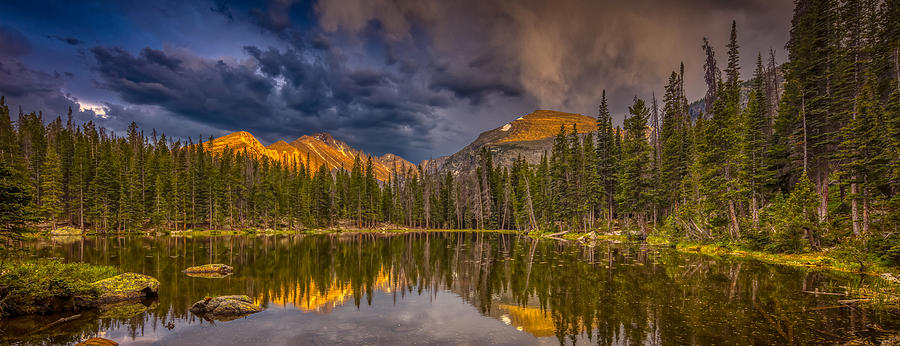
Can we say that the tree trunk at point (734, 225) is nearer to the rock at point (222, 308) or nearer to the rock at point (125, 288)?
the rock at point (222, 308)

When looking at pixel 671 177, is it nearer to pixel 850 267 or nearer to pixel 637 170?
pixel 637 170

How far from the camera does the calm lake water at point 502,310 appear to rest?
491 inches

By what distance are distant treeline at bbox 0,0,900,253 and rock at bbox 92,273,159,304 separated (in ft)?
13.4

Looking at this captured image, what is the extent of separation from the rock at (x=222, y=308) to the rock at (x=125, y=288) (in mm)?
Answer: 4135

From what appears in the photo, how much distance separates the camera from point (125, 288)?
17859mm

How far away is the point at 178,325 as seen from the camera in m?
14.2

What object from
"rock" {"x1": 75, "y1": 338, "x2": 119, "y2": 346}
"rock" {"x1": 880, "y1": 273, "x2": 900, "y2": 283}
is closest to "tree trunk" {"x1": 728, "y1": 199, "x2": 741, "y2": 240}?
"rock" {"x1": 880, "y1": 273, "x2": 900, "y2": 283}

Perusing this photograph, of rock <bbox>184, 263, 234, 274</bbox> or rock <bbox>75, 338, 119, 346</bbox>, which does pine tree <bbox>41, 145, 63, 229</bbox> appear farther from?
rock <bbox>75, 338, 119, 346</bbox>

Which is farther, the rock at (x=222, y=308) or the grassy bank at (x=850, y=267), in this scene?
the rock at (x=222, y=308)

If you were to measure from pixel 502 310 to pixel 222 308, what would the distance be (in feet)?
40.0

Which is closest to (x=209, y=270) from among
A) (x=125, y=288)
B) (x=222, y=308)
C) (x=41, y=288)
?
(x=125, y=288)

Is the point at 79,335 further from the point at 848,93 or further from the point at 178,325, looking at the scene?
the point at 848,93

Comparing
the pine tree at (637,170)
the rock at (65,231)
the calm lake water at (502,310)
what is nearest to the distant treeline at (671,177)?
the pine tree at (637,170)

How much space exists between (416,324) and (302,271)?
56.3 feet
